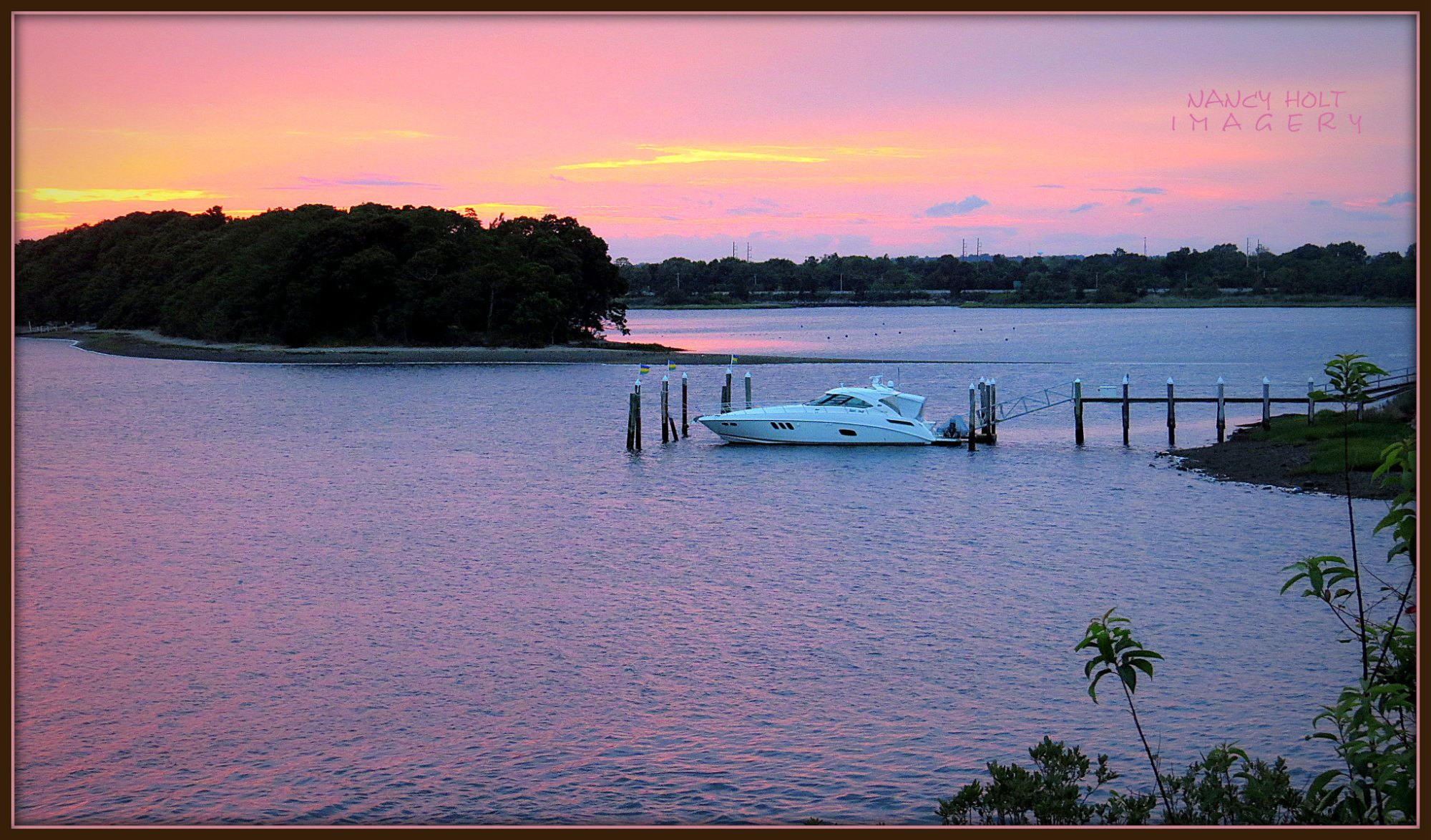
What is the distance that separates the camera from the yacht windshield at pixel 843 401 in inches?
1751

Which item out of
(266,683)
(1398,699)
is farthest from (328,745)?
(1398,699)

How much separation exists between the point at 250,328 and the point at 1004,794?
115m

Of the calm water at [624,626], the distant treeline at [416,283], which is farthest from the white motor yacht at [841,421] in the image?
the distant treeline at [416,283]

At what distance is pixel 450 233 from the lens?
10788 centimetres

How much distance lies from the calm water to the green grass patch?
2793 millimetres

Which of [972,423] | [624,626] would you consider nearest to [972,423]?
[972,423]

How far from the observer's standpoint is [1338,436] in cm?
3944

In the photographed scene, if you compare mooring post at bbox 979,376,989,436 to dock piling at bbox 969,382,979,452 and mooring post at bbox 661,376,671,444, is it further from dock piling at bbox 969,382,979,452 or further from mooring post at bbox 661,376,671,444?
mooring post at bbox 661,376,671,444

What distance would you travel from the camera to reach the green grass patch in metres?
34.8

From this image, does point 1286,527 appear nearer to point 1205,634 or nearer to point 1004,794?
point 1205,634

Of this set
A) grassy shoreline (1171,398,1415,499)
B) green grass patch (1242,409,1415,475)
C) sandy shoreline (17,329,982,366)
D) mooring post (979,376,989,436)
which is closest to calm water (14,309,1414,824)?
grassy shoreline (1171,398,1415,499)

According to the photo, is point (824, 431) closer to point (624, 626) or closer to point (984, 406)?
point (984, 406)

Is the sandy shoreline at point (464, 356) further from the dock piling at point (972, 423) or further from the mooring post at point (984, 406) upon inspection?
the dock piling at point (972, 423)

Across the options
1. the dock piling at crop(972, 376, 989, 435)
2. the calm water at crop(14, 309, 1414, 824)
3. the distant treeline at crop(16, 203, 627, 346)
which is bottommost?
the calm water at crop(14, 309, 1414, 824)
